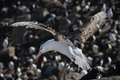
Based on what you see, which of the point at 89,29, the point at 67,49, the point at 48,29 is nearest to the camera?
the point at 48,29

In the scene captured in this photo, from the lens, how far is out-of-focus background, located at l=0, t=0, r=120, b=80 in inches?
648

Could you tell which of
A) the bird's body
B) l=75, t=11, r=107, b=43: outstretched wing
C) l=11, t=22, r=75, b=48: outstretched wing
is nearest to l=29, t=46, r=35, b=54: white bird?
l=75, t=11, r=107, b=43: outstretched wing

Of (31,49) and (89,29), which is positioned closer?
(89,29)

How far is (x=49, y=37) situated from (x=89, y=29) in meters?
8.41

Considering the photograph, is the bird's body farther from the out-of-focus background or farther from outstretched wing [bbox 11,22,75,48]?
the out-of-focus background

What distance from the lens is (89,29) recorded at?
10039 millimetres

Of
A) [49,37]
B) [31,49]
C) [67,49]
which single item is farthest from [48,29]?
[49,37]

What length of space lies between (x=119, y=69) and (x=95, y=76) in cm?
127

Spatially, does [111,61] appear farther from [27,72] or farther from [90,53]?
[27,72]

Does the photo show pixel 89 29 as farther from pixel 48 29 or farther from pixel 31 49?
pixel 31 49

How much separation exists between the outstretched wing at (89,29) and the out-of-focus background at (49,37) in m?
2.66

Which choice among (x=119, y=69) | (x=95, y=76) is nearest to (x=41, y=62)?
(x=95, y=76)

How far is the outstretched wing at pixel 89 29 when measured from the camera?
988 cm

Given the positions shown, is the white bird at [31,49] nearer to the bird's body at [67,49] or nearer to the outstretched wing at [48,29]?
the bird's body at [67,49]
